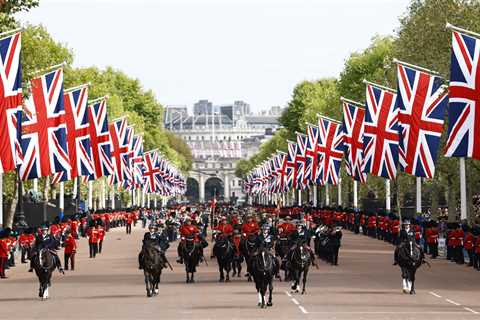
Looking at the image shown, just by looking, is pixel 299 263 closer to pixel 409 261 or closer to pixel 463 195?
pixel 409 261

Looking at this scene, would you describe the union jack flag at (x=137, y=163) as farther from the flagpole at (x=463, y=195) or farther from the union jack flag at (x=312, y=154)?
the flagpole at (x=463, y=195)

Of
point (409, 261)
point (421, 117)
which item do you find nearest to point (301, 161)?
point (421, 117)

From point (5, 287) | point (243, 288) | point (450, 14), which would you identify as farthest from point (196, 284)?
point (450, 14)

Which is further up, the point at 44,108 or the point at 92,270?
the point at 44,108

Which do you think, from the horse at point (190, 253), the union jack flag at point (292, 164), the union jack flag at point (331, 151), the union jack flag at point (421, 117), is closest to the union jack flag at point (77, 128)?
the union jack flag at point (421, 117)

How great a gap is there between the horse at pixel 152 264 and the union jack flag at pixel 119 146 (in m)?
41.7

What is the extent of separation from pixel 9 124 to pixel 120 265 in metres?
13.1

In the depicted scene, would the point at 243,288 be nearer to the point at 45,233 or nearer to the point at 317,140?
the point at 45,233

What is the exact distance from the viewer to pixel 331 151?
249 ft

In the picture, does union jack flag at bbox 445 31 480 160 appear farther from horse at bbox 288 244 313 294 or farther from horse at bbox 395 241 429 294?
horse at bbox 288 244 313 294

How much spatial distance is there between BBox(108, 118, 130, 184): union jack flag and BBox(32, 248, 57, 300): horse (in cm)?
4244

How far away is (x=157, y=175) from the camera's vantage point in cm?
11725

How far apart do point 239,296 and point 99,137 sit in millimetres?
33578

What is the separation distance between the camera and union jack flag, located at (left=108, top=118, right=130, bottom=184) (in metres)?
77.2
